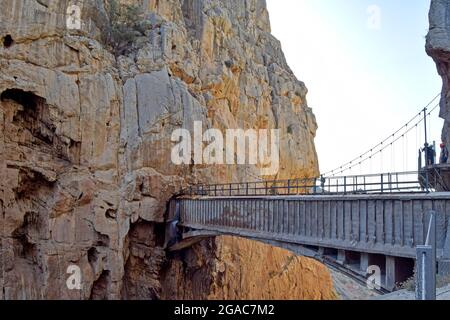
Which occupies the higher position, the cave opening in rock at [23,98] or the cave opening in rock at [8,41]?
the cave opening in rock at [8,41]

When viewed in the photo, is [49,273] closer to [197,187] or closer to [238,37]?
[197,187]

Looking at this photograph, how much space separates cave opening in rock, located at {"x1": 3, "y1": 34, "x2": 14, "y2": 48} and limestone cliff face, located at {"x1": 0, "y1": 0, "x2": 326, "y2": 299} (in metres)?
0.08

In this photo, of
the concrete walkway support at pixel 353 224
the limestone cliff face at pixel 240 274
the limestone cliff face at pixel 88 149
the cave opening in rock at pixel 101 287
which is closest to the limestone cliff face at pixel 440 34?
the concrete walkway support at pixel 353 224

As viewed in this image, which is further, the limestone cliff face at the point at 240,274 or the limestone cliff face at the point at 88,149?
the limestone cliff face at the point at 240,274

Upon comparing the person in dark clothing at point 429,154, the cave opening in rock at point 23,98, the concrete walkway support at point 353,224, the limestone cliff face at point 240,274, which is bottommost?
the limestone cliff face at point 240,274

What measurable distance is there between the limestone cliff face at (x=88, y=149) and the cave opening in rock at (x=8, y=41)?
0.08m

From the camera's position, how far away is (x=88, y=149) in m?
22.3

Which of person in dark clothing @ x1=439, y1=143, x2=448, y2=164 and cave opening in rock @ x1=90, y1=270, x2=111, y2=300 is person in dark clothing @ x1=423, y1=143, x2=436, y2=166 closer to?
person in dark clothing @ x1=439, y1=143, x2=448, y2=164

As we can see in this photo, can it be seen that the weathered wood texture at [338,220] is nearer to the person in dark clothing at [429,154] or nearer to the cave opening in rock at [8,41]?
the person in dark clothing at [429,154]

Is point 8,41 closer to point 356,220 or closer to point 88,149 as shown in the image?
point 88,149

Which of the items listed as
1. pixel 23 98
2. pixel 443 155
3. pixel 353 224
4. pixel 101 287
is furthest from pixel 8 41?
pixel 443 155

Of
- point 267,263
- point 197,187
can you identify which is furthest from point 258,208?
point 267,263

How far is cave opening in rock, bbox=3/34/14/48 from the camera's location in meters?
20.4

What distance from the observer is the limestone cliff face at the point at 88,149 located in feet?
67.3
